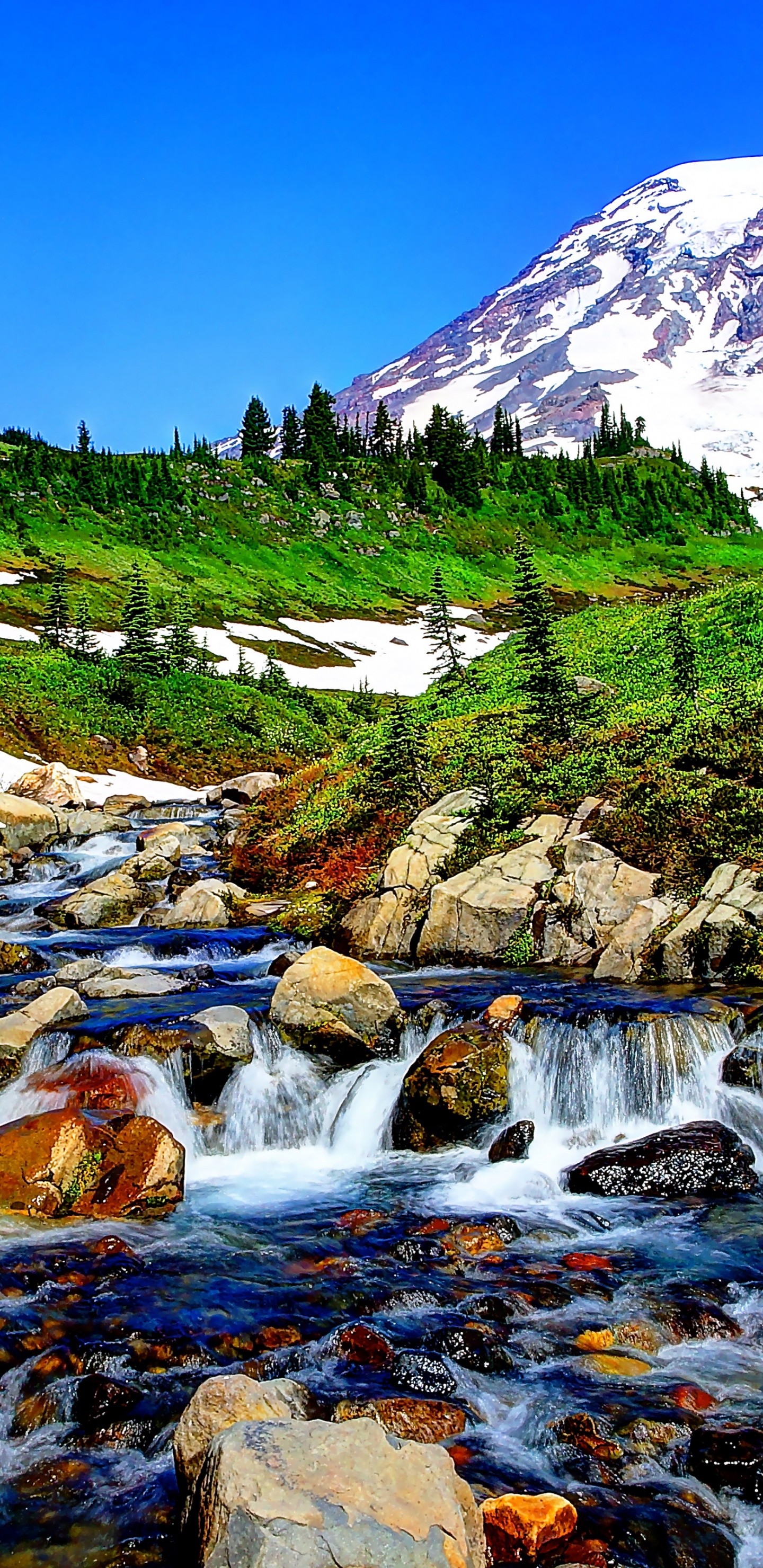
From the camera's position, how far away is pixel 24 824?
27.8 metres

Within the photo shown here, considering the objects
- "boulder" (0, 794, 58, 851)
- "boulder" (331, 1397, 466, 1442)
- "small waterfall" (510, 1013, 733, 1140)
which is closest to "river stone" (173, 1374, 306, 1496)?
"boulder" (331, 1397, 466, 1442)

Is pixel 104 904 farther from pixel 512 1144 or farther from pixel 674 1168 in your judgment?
pixel 674 1168

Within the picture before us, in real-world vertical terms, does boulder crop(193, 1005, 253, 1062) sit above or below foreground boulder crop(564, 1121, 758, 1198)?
above

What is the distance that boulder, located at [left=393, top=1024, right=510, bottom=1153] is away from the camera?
11258mm

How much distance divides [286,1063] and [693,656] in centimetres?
1776

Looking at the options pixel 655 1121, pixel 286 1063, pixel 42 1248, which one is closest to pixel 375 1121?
pixel 286 1063

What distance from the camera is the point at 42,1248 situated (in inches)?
332

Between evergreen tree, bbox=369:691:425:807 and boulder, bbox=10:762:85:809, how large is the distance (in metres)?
13.8

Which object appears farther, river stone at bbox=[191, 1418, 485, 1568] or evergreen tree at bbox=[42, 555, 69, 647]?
evergreen tree at bbox=[42, 555, 69, 647]

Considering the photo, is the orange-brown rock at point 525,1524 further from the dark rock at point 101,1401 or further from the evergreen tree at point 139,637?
the evergreen tree at point 139,637

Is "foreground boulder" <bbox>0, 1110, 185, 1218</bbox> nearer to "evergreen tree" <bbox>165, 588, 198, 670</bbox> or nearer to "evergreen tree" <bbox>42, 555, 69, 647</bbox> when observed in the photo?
"evergreen tree" <bbox>165, 588, 198, 670</bbox>

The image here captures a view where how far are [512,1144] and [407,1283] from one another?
2980 mm

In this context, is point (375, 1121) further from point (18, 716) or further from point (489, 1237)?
point (18, 716)

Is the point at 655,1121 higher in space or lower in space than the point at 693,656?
lower
